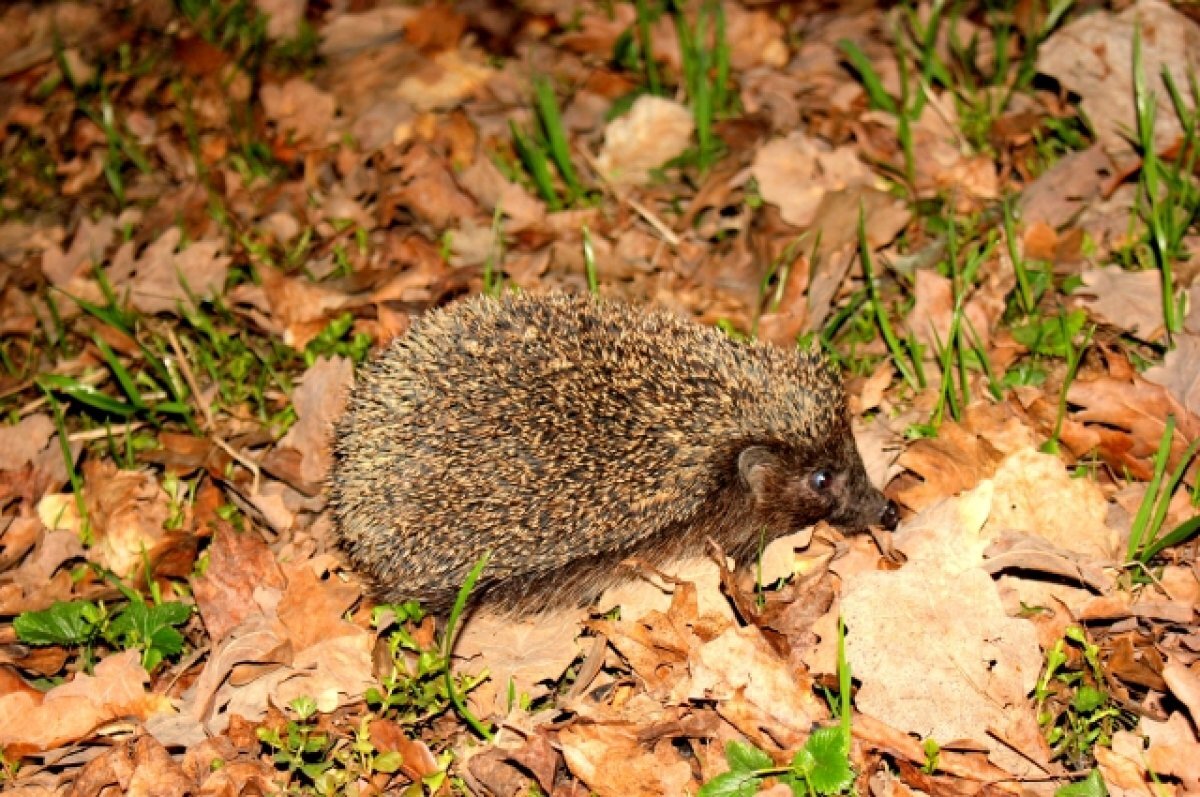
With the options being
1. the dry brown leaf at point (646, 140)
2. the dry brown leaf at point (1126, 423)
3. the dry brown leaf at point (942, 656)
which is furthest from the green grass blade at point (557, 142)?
the dry brown leaf at point (942, 656)

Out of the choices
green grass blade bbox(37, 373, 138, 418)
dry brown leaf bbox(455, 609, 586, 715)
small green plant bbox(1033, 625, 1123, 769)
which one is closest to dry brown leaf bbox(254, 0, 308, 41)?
green grass blade bbox(37, 373, 138, 418)

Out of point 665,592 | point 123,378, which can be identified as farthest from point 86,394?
point 665,592

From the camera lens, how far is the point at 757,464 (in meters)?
6.03

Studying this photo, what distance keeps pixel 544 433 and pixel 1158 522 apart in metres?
2.70

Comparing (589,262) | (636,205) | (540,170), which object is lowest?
(636,205)

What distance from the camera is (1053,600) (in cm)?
519

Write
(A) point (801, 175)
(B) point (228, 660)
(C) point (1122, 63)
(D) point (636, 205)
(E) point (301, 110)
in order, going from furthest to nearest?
(E) point (301, 110)
(D) point (636, 205)
(A) point (801, 175)
(C) point (1122, 63)
(B) point (228, 660)

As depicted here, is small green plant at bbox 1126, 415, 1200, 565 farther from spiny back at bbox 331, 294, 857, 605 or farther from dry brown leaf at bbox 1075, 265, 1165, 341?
spiny back at bbox 331, 294, 857, 605

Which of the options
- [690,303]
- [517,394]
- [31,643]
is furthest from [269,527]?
[690,303]

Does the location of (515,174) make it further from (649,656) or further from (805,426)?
(649,656)

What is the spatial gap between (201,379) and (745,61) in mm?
4740

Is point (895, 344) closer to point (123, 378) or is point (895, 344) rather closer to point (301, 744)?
point (301, 744)

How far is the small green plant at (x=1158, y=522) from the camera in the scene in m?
5.21

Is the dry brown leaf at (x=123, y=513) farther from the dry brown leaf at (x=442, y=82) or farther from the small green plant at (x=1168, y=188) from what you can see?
the small green plant at (x=1168, y=188)
